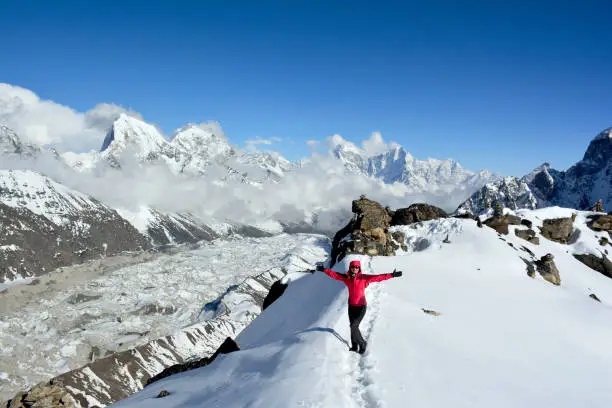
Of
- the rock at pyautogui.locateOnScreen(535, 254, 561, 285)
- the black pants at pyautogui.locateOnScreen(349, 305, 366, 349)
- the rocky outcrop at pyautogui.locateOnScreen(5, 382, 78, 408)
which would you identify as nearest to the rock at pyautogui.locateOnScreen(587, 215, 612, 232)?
the rock at pyautogui.locateOnScreen(535, 254, 561, 285)

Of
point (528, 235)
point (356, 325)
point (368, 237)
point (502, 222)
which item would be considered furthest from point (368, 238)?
point (356, 325)

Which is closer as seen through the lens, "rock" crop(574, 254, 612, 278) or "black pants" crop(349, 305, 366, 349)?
"black pants" crop(349, 305, 366, 349)

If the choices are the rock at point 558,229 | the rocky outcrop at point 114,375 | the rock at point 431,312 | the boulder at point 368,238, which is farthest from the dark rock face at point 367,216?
the rocky outcrop at point 114,375

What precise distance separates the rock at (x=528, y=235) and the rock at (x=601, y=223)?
1941 centimetres

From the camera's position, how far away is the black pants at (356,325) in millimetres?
17672

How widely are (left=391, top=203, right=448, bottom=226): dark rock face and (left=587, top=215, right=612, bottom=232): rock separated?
3117 cm

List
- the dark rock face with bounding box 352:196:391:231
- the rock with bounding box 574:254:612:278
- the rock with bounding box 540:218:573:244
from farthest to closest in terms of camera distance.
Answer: the rock with bounding box 540:218:573:244 → the rock with bounding box 574:254:612:278 → the dark rock face with bounding box 352:196:391:231

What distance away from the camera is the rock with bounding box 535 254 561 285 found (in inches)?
1997

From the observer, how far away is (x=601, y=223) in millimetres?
78000

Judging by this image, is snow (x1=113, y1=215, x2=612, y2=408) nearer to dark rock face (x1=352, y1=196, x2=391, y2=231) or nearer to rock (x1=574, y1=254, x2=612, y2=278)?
dark rock face (x1=352, y1=196, x2=391, y2=231)

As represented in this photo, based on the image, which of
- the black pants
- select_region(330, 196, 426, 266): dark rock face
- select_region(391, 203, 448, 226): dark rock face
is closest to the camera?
the black pants

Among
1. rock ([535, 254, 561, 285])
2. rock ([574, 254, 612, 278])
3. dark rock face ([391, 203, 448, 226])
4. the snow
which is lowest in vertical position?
rock ([574, 254, 612, 278])

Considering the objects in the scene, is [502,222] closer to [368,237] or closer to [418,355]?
[368,237]

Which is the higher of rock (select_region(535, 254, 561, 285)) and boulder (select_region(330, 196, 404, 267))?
boulder (select_region(330, 196, 404, 267))
